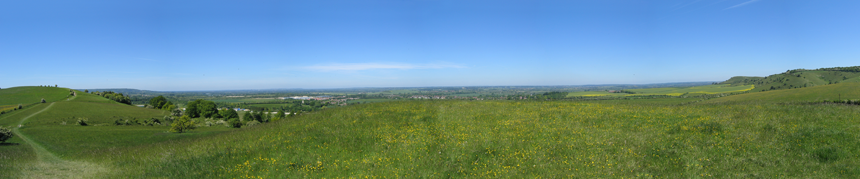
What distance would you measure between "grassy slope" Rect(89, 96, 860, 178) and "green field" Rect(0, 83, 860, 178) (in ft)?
0.14

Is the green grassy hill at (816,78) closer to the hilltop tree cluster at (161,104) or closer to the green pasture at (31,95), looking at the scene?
the hilltop tree cluster at (161,104)

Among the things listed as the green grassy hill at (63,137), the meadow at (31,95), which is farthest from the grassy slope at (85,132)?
the meadow at (31,95)

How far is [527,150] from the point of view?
1077cm

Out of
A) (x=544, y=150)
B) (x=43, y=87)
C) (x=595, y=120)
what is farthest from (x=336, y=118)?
(x=43, y=87)

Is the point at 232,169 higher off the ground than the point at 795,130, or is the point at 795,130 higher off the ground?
the point at 795,130

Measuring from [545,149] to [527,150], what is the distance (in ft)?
2.12

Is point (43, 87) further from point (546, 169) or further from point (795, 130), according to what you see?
point (795, 130)

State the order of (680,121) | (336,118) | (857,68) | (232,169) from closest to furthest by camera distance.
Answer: (232,169) < (680,121) < (336,118) < (857,68)

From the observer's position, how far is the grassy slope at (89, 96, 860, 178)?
923cm

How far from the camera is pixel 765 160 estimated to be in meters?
9.57

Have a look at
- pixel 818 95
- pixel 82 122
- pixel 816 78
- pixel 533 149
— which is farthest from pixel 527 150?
pixel 816 78

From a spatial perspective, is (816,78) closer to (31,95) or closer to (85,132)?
(85,132)

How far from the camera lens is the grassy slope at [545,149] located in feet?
30.3

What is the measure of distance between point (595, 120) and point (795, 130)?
715 centimetres
